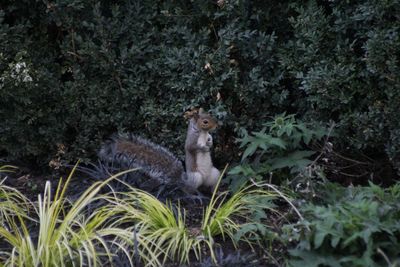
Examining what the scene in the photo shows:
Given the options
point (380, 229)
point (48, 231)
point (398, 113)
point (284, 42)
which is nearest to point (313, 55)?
point (284, 42)

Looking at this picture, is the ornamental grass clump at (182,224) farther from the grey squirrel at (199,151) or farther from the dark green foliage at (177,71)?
the dark green foliage at (177,71)

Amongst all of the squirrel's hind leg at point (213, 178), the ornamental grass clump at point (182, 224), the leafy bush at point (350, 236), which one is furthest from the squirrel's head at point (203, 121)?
the leafy bush at point (350, 236)

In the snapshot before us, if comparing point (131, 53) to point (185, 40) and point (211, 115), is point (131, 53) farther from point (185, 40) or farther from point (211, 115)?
point (211, 115)

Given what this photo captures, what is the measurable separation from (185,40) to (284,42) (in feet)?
2.84

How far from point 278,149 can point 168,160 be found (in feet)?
2.98

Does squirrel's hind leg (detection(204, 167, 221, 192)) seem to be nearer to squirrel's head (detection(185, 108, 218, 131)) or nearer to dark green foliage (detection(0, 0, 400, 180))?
squirrel's head (detection(185, 108, 218, 131))

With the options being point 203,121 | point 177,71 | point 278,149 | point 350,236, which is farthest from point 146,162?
point 350,236

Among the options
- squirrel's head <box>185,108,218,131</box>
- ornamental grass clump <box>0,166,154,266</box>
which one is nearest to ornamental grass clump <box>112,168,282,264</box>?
ornamental grass clump <box>0,166,154,266</box>

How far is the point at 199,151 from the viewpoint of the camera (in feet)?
17.8

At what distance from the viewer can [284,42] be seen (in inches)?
229

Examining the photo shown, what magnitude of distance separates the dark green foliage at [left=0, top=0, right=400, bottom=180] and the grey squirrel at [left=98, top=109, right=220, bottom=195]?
1.47ft

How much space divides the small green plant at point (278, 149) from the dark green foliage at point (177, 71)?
0.98 feet

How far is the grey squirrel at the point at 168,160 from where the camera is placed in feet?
17.7

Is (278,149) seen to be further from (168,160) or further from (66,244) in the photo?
(66,244)
